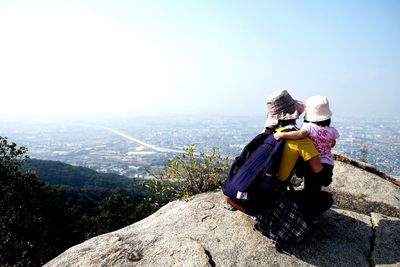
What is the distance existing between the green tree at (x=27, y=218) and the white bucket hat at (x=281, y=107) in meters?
13.2

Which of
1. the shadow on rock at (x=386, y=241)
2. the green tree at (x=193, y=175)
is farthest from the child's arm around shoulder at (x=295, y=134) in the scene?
the green tree at (x=193, y=175)

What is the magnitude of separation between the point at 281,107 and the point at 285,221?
1584 millimetres

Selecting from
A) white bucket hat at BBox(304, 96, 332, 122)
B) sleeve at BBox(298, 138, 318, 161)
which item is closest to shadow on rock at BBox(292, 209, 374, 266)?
sleeve at BBox(298, 138, 318, 161)

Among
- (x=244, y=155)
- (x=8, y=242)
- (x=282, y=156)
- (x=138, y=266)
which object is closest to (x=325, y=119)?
(x=282, y=156)

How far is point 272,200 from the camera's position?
15.0 feet

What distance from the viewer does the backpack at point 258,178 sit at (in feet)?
14.6

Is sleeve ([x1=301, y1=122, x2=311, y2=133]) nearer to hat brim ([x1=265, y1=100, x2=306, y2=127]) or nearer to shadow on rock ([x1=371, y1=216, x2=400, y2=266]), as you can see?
hat brim ([x1=265, y1=100, x2=306, y2=127])

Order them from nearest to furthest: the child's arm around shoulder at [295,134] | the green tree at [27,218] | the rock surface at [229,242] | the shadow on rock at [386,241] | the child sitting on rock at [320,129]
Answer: the child's arm around shoulder at [295,134] → the rock surface at [229,242] → the child sitting on rock at [320,129] → the shadow on rock at [386,241] → the green tree at [27,218]

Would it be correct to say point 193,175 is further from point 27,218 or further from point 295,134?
point 27,218

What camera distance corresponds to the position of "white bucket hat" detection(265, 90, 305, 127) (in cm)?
458

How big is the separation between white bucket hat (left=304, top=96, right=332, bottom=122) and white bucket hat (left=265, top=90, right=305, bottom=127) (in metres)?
0.21

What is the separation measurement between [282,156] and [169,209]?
3159 millimetres

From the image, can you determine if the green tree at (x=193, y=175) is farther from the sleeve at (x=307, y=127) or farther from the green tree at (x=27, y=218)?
the green tree at (x=27, y=218)

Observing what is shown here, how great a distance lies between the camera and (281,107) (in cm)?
461
